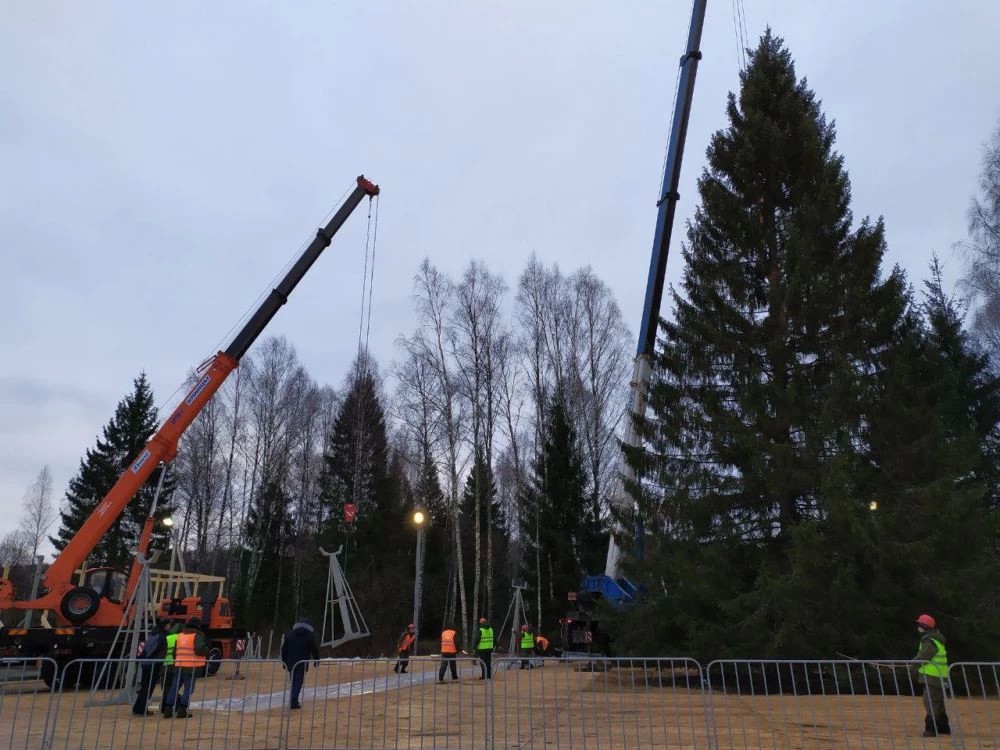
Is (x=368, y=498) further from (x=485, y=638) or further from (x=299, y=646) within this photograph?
(x=299, y=646)

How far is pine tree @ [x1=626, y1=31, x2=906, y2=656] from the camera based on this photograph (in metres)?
12.6

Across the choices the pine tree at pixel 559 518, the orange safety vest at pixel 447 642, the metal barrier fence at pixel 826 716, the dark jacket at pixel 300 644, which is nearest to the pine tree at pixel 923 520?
the metal barrier fence at pixel 826 716

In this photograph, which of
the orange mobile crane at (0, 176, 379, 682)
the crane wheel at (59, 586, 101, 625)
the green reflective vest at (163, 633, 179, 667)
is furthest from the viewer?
the crane wheel at (59, 586, 101, 625)

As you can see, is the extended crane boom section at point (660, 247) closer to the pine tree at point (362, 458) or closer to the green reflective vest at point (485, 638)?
the green reflective vest at point (485, 638)

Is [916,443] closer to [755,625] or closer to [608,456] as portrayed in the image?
[755,625]

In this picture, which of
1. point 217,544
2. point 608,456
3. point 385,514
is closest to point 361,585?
point 385,514

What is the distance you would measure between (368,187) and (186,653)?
13914 mm

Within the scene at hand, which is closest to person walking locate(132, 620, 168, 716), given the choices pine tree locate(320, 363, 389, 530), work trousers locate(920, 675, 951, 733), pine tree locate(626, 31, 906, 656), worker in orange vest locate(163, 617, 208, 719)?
worker in orange vest locate(163, 617, 208, 719)

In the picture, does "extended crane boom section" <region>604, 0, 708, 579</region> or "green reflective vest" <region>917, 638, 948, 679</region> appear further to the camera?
"extended crane boom section" <region>604, 0, 708, 579</region>

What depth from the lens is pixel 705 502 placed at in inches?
587

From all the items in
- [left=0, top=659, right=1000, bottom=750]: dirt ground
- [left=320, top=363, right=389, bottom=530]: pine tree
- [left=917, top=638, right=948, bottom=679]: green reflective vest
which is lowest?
[left=0, top=659, right=1000, bottom=750]: dirt ground

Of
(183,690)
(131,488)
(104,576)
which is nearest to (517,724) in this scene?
(183,690)

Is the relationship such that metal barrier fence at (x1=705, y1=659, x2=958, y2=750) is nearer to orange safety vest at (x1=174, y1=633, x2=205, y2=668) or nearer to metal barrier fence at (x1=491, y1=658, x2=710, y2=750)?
metal barrier fence at (x1=491, y1=658, x2=710, y2=750)

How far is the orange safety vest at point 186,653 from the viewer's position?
1020 cm
